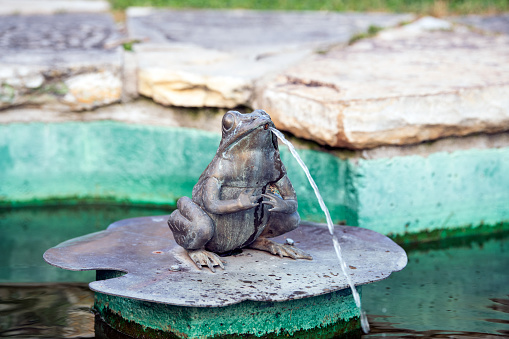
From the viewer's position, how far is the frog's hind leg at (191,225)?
2768 millimetres

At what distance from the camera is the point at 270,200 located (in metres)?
2.85

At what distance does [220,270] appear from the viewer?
280 cm

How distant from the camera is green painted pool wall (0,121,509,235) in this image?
4.01 meters

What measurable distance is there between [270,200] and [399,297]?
0.93m

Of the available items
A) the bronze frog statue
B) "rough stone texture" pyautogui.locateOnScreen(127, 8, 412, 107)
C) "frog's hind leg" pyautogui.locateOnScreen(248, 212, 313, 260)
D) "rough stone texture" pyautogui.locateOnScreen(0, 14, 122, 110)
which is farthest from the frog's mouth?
"rough stone texture" pyautogui.locateOnScreen(0, 14, 122, 110)

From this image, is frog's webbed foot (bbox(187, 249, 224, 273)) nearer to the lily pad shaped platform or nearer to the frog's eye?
the lily pad shaped platform

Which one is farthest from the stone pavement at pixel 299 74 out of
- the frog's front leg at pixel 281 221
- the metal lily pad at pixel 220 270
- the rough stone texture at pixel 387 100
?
the frog's front leg at pixel 281 221

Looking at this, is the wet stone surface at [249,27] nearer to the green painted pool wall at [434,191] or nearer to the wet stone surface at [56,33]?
the wet stone surface at [56,33]

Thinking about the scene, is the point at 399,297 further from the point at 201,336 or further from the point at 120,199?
the point at 120,199

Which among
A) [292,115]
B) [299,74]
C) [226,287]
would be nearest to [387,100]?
[292,115]

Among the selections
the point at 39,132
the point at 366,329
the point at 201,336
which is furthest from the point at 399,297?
the point at 39,132

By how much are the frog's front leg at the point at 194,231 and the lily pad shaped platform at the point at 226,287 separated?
47 millimetres

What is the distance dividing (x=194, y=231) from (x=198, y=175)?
1928mm

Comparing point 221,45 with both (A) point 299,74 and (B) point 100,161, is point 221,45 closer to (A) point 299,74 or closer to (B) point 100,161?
(A) point 299,74
